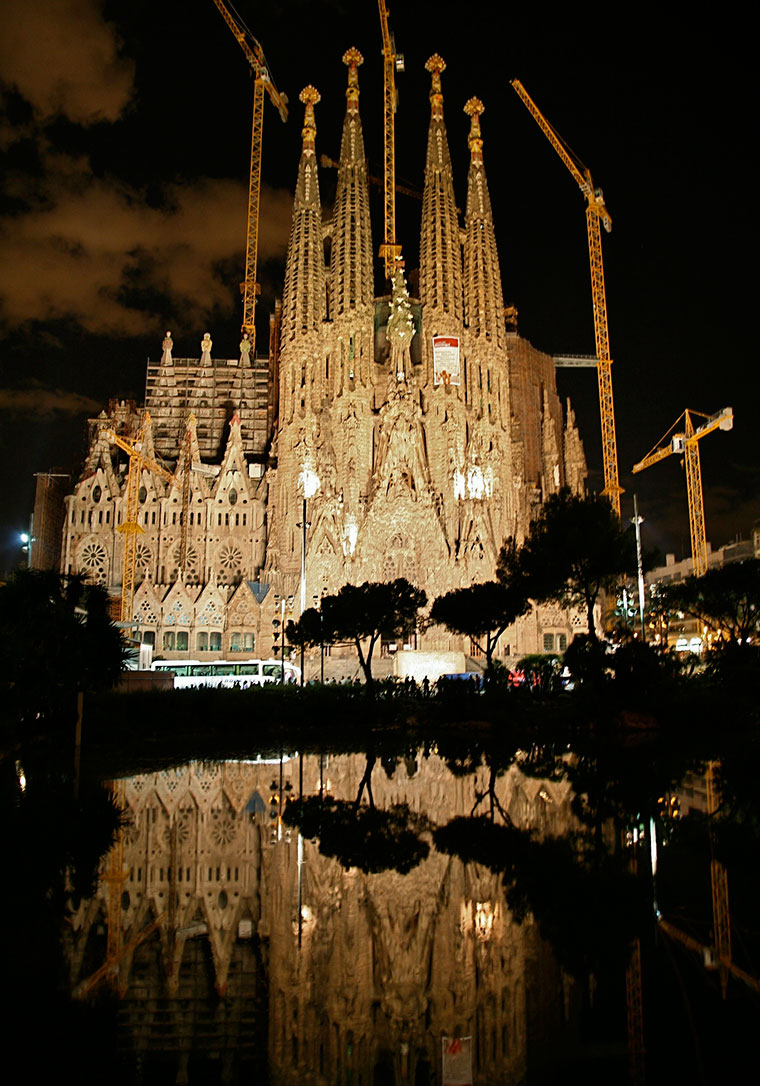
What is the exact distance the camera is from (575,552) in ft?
114

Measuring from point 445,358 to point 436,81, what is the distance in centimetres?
3429

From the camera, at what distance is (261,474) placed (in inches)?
2992

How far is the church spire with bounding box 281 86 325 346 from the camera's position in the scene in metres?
71.8

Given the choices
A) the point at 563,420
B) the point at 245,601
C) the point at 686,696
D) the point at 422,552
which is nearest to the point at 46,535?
the point at 245,601

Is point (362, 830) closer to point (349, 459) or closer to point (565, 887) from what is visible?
point (565, 887)

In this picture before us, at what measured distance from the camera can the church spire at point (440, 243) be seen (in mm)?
73625

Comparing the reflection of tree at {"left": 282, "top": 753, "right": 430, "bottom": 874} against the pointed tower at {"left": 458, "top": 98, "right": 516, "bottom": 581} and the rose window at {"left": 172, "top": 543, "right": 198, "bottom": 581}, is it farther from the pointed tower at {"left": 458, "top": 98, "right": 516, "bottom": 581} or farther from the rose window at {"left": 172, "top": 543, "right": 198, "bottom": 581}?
the rose window at {"left": 172, "top": 543, "right": 198, "bottom": 581}

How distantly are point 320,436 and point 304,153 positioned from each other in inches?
1194

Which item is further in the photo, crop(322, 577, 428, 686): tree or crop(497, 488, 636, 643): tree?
crop(322, 577, 428, 686): tree

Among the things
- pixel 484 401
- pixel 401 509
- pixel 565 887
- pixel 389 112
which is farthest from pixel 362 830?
pixel 389 112

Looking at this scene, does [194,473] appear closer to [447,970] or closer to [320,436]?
[320,436]

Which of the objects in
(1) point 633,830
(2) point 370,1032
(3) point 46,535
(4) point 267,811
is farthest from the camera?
(3) point 46,535

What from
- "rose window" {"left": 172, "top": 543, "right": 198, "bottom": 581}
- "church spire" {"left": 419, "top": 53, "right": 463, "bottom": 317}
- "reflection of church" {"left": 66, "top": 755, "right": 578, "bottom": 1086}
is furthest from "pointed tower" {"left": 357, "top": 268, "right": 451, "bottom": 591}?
"reflection of church" {"left": 66, "top": 755, "right": 578, "bottom": 1086}

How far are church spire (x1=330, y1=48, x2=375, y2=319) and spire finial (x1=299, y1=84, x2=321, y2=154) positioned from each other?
331 centimetres
